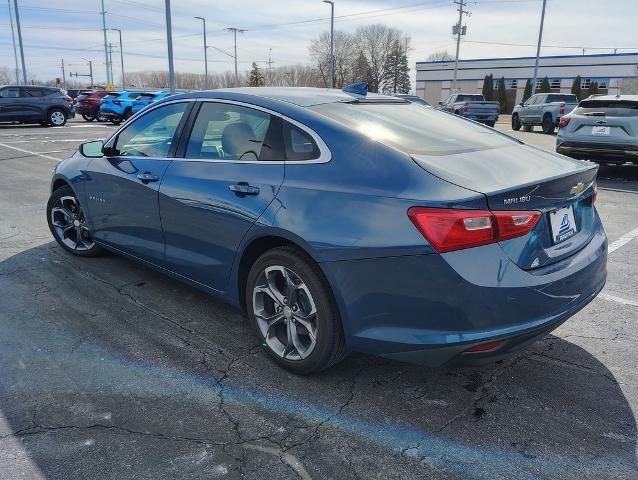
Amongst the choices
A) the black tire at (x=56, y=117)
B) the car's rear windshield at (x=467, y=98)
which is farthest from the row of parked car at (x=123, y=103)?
the car's rear windshield at (x=467, y=98)

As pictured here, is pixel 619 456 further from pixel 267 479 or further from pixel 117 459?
pixel 117 459

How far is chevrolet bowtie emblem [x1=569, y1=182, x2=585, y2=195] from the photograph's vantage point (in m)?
2.77

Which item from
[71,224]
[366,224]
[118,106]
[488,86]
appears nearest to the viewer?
[366,224]

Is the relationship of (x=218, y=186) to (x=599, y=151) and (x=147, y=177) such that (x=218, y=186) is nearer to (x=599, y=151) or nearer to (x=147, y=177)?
(x=147, y=177)

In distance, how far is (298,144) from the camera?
2965 millimetres

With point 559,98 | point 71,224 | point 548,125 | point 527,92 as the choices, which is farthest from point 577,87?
point 71,224

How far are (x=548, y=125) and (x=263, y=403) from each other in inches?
998

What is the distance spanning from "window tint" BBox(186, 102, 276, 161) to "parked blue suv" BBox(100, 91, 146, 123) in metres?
23.5

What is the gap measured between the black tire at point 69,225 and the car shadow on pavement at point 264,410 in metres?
1.32

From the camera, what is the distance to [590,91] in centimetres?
5166

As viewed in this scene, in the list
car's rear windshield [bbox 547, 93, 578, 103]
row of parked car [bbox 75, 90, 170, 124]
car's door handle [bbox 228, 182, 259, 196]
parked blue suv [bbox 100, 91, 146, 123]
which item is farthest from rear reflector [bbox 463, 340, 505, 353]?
car's rear windshield [bbox 547, 93, 578, 103]

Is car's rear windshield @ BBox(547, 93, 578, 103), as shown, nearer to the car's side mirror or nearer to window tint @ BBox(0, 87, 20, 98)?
window tint @ BBox(0, 87, 20, 98)

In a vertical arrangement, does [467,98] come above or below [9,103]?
above

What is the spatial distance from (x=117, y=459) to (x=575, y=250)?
8.17ft
